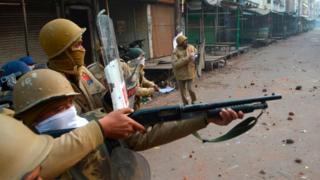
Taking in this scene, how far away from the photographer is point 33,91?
1.49m

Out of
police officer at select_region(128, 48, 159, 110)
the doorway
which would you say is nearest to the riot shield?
police officer at select_region(128, 48, 159, 110)

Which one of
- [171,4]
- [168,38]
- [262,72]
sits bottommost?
[262,72]

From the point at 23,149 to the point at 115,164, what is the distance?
526mm

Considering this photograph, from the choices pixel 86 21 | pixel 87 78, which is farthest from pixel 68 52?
pixel 86 21

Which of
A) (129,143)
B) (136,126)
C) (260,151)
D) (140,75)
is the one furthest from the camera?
(260,151)

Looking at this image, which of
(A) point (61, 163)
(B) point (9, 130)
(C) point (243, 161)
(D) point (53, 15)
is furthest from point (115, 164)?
(D) point (53, 15)

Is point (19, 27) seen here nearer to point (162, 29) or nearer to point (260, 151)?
point (260, 151)

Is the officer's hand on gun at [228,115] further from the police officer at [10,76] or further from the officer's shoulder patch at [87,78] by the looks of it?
the police officer at [10,76]

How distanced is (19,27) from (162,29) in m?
7.49

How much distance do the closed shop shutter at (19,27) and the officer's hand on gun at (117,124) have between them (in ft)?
21.9

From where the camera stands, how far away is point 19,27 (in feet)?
26.8

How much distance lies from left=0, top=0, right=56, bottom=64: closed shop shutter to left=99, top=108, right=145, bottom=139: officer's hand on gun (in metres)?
6.68

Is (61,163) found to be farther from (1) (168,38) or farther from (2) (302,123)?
(1) (168,38)

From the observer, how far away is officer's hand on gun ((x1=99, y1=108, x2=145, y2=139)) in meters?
1.44
